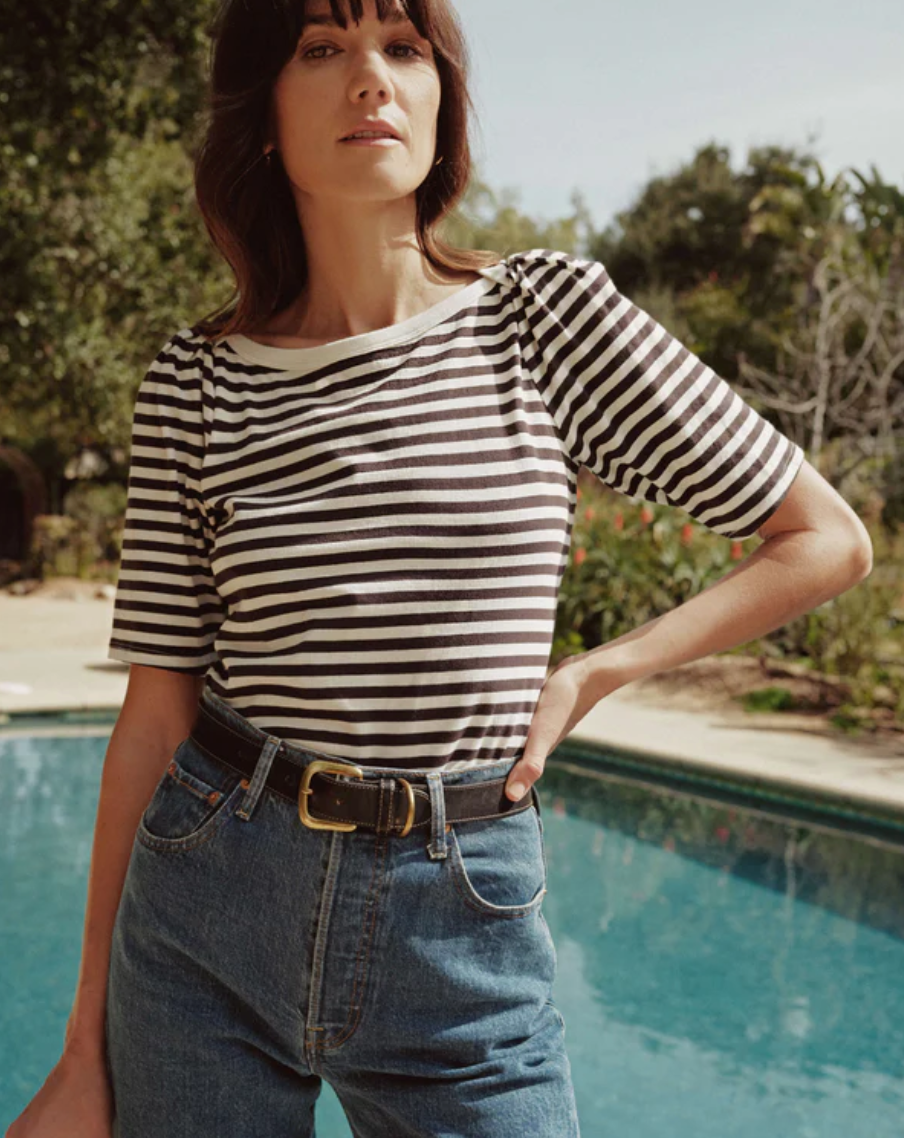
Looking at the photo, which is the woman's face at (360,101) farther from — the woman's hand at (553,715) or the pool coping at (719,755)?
the pool coping at (719,755)

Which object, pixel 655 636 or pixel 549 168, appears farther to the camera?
pixel 549 168

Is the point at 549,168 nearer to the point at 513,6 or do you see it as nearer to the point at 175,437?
the point at 513,6

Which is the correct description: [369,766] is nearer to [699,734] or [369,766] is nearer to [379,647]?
[379,647]

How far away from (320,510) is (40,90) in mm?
6177

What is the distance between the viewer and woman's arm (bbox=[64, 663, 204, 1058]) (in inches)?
51.1

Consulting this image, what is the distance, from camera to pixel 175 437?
1325mm

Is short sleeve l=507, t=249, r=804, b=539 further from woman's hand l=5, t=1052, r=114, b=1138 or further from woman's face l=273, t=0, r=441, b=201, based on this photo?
woman's hand l=5, t=1052, r=114, b=1138

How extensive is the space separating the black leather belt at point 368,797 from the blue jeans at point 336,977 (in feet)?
0.04

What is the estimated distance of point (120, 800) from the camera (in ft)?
4.39

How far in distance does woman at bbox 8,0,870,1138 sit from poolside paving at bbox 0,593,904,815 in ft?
16.0

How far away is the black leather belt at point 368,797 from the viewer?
1.13 m

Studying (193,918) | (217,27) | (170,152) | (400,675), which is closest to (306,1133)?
(193,918)

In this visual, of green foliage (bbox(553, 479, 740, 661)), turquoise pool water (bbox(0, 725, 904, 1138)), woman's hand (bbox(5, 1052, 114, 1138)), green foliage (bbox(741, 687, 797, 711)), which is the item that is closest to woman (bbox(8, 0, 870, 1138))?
woman's hand (bbox(5, 1052, 114, 1138))

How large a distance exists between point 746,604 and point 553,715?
223 millimetres
